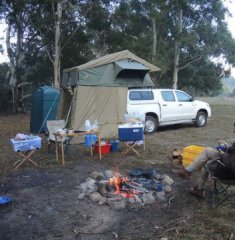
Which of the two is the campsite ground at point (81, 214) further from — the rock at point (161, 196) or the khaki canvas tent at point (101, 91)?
the khaki canvas tent at point (101, 91)

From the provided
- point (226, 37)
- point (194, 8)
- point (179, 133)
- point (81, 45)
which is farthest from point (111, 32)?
point (179, 133)

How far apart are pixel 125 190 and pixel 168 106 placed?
7715 mm

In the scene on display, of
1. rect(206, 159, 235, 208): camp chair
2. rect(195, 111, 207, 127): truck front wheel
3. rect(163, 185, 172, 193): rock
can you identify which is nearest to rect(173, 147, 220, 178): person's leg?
rect(206, 159, 235, 208): camp chair

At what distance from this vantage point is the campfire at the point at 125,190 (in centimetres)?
504

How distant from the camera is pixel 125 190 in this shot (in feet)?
17.7

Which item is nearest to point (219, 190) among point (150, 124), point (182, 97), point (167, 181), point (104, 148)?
point (167, 181)

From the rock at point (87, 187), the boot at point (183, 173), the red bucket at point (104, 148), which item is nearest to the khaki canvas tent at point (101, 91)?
the red bucket at point (104, 148)

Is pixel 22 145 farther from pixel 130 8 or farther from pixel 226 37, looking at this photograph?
pixel 226 37

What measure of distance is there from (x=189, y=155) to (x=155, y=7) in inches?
667

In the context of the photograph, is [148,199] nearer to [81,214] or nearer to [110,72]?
[81,214]

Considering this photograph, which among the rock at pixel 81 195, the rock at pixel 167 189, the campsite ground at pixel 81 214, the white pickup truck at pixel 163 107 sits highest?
the white pickup truck at pixel 163 107

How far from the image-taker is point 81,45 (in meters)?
23.5

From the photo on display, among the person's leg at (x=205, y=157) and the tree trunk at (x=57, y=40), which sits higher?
the tree trunk at (x=57, y=40)

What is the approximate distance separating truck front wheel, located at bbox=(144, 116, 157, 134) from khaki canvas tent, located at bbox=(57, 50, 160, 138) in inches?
44.7
